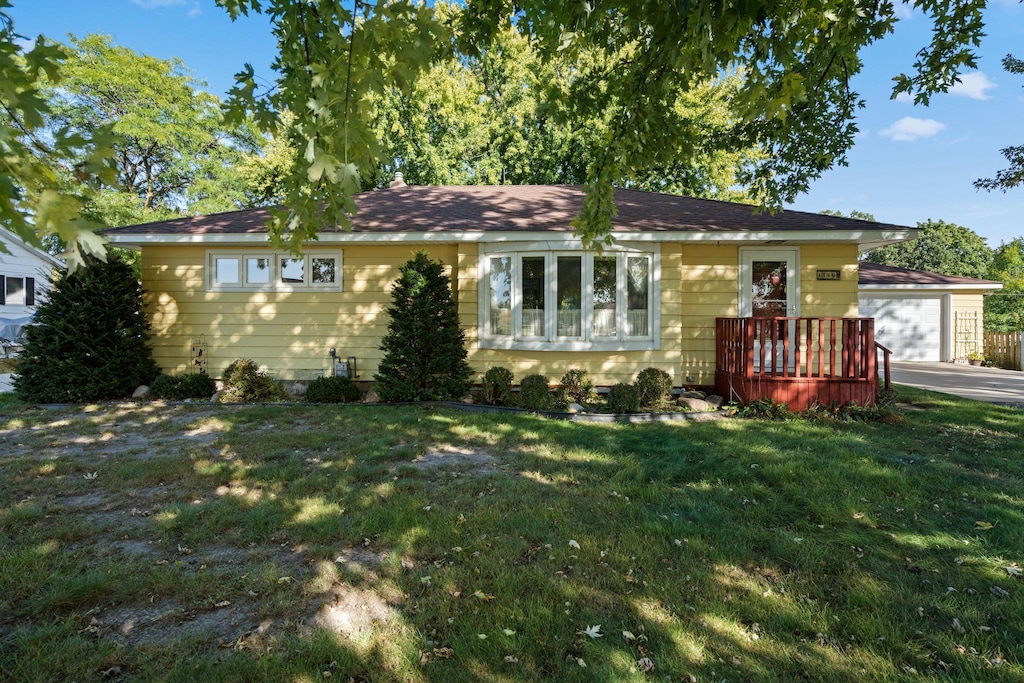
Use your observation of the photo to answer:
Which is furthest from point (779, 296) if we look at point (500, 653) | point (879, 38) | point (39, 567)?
point (39, 567)

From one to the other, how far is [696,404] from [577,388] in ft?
6.27

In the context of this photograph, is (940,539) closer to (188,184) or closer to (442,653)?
(442,653)

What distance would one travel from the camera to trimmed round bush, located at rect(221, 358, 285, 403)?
8383 mm

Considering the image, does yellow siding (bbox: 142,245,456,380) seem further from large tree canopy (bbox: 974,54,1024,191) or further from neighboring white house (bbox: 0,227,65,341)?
neighboring white house (bbox: 0,227,65,341)

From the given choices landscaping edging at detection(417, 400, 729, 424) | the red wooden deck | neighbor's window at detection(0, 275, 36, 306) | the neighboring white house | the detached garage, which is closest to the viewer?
landscaping edging at detection(417, 400, 729, 424)

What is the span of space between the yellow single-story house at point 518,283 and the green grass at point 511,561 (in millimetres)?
3227

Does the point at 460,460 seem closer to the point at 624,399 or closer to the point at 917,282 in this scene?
the point at 624,399

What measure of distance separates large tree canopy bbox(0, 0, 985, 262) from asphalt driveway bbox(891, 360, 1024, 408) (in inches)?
257

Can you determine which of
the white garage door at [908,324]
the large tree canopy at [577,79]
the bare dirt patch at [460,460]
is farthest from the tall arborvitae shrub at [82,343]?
the white garage door at [908,324]

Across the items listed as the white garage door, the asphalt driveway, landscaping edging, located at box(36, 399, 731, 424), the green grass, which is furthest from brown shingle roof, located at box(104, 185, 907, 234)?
the white garage door

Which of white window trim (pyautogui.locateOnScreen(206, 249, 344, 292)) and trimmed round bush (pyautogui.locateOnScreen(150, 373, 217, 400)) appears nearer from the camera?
trimmed round bush (pyautogui.locateOnScreen(150, 373, 217, 400))

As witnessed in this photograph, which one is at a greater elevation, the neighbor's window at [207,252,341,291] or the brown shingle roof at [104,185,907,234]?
the brown shingle roof at [104,185,907,234]

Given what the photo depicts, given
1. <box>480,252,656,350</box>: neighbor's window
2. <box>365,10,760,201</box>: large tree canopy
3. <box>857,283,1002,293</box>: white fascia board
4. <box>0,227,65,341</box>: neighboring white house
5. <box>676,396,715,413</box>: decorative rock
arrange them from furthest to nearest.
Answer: <box>0,227,65,341</box>: neighboring white house
<box>365,10,760,201</box>: large tree canopy
<box>857,283,1002,293</box>: white fascia board
<box>480,252,656,350</box>: neighbor's window
<box>676,396,715,413</box>: decorative rock

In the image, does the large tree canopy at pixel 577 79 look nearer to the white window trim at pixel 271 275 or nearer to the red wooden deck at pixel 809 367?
the red wooden deck at pixel 809 367
